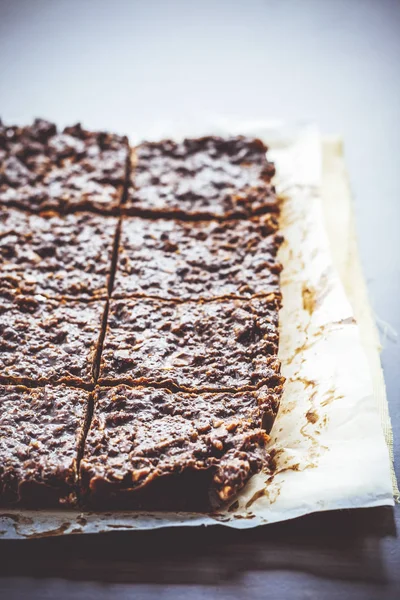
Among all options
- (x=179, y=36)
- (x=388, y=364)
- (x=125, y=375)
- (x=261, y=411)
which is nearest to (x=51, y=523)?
(x=125, y=375)

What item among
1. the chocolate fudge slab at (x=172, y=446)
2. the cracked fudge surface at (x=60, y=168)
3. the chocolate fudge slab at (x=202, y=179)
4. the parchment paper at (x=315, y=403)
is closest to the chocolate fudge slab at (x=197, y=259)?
the chocolate fudge slab at (x=202, y=179)

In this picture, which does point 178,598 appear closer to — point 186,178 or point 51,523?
point 51,523

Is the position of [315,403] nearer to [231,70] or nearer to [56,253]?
[56,253]

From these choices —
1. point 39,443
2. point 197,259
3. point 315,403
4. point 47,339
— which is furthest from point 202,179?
point 39,443

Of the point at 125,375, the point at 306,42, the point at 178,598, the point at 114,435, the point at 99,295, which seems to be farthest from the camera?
the point at 306,42

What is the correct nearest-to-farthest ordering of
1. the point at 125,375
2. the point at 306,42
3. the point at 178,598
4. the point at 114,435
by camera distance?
the point at 178,598 → the point at 114,435 → the point at 125,375 → the point at 306,42
